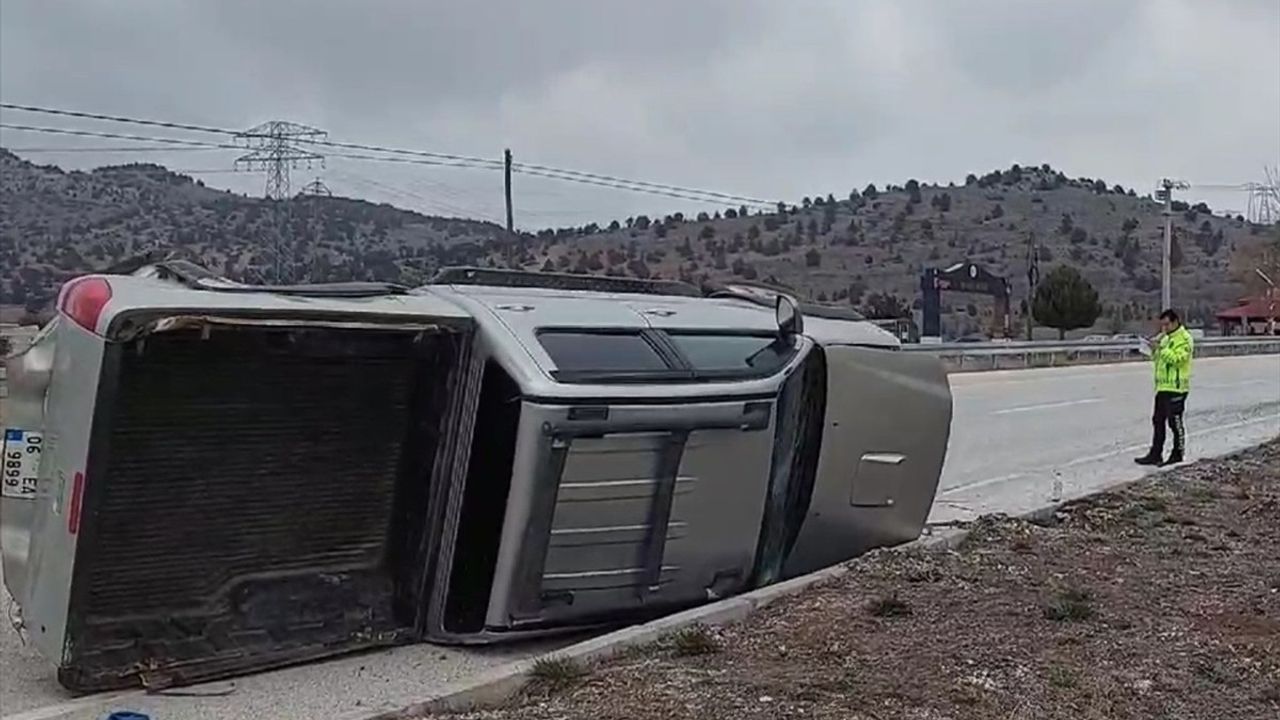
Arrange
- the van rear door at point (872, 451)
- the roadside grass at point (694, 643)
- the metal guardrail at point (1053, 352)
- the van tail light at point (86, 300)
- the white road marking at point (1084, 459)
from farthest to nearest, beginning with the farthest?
the metal guardrail at point (1053, 352)
the white road marking at point (1084, 459)
the van rear door at point (872, 451)
the roadside grass at point (694, 643)
the van tail light at point (86, 300)

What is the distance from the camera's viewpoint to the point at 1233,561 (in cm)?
834

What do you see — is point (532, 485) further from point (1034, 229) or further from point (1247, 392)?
point (1034, 229)

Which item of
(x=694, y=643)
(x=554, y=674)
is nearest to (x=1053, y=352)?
(x=694, y=643)

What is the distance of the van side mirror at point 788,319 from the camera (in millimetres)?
7285

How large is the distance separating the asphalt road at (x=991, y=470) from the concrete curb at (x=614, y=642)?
18cm

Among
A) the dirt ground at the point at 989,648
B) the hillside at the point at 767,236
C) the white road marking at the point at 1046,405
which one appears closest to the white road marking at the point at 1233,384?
the white road marking at the point at 1046,405

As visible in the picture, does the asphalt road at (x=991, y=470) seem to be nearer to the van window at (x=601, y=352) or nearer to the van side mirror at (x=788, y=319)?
the van window at (x=601, y=352)

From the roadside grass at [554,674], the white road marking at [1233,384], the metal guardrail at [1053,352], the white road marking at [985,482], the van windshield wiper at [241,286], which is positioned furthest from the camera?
the metal guardrail at [1053,352]

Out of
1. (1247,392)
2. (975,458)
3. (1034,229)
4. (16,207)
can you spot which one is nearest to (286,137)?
(16,207)

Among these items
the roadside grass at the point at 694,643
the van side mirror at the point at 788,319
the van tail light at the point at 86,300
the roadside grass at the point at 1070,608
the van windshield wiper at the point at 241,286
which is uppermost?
the van side mirror at the point at 788,319

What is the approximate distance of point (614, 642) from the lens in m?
6.01

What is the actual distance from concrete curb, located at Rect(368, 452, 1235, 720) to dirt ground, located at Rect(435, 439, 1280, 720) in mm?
81

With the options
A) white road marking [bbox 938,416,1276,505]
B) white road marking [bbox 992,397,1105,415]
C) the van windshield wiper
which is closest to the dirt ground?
the van windshield wiper

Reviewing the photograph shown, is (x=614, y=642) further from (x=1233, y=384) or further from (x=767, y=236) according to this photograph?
(x=767, y=236)
